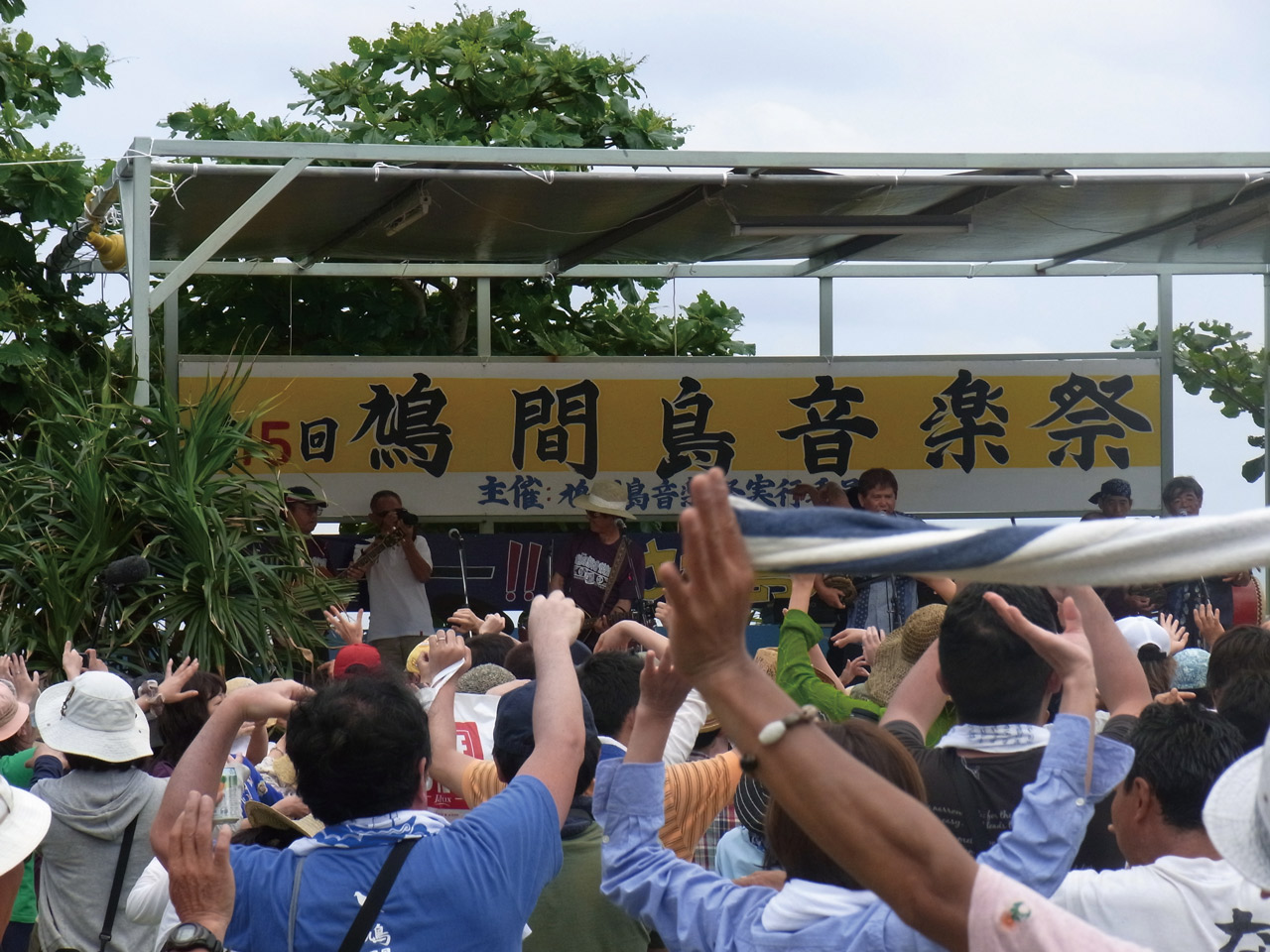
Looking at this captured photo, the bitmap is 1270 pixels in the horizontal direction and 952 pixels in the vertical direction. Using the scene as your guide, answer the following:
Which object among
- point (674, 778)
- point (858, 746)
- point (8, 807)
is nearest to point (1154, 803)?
point (858, 746)

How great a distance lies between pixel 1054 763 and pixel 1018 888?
0.69 meters

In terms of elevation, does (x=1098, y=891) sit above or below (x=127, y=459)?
below

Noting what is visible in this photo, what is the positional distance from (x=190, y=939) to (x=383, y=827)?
0.37m

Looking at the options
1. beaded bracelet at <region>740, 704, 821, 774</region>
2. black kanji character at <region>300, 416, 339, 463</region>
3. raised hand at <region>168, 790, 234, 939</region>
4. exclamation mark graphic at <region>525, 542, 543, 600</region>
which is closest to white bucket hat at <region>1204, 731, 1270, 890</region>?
beaded bracelet at <region>740, 704, 821, 774</region>

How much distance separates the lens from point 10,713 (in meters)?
A: 4.34

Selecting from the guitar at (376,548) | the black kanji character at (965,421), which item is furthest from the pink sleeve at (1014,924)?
the black kanji character at (965,421)

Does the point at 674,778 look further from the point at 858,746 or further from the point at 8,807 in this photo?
the point at 8,807

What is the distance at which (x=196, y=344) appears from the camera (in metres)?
12.6

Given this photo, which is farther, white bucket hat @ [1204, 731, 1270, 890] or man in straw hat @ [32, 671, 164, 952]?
man in straw hat @ [32, 671, 164, 952]

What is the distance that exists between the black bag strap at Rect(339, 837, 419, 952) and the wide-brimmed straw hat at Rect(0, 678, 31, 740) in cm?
237

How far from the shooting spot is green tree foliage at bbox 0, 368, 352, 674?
7.08 m

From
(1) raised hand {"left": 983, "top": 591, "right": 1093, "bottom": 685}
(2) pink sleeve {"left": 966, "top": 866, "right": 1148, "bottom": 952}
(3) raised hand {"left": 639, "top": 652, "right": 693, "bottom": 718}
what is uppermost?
(1) raised hand {"left": 983, "top": 591, "right": 1093, "bottom": 685}

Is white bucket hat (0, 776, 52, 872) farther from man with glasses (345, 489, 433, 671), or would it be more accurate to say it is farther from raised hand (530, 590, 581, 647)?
man with glasses (345, 489, 433, 671)

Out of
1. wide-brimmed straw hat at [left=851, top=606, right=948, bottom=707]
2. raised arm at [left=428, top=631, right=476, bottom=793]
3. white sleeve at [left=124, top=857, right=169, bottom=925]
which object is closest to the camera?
white sleeve at [left=124, top=857, right=169, bottom=925]
